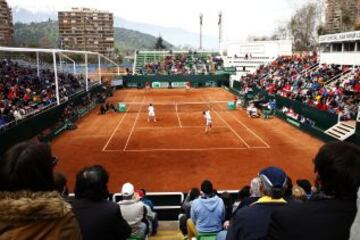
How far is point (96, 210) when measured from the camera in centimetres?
366

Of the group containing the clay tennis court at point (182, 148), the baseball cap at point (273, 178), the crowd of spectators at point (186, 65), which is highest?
the crowd of spectators at point (186, 65)

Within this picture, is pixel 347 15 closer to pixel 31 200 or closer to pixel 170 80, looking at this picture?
pixel 170 80

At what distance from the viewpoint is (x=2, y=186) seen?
8.64 ft

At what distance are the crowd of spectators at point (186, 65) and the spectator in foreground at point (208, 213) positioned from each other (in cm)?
6052

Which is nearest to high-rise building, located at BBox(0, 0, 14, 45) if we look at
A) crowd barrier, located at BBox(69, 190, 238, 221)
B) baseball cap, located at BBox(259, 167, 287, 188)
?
crowd barrier, located at BBox(69, 190, 238, 221)

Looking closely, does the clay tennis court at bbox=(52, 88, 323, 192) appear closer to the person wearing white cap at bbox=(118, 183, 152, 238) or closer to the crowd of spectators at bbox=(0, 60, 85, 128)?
the crowd of spectators at bbox=(0, 60, 85, 128)

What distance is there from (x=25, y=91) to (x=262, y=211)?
1193 inches

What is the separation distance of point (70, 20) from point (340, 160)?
20590 centimetres

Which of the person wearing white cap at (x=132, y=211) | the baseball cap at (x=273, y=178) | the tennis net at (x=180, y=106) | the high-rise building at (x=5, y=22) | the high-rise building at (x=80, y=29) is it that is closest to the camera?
the baseball cap at (x=273, y=178)

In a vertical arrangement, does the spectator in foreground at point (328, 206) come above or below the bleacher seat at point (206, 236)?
above

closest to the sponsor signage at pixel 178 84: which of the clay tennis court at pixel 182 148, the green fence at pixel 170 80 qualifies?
the green fence at pixel 170 80

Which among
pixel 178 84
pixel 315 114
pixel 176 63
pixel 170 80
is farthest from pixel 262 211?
pixel 176 63

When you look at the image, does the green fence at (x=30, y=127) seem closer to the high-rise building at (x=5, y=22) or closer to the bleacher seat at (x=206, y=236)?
the bleacher seat at (x=206, y=236)

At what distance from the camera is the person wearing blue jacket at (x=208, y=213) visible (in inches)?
270
